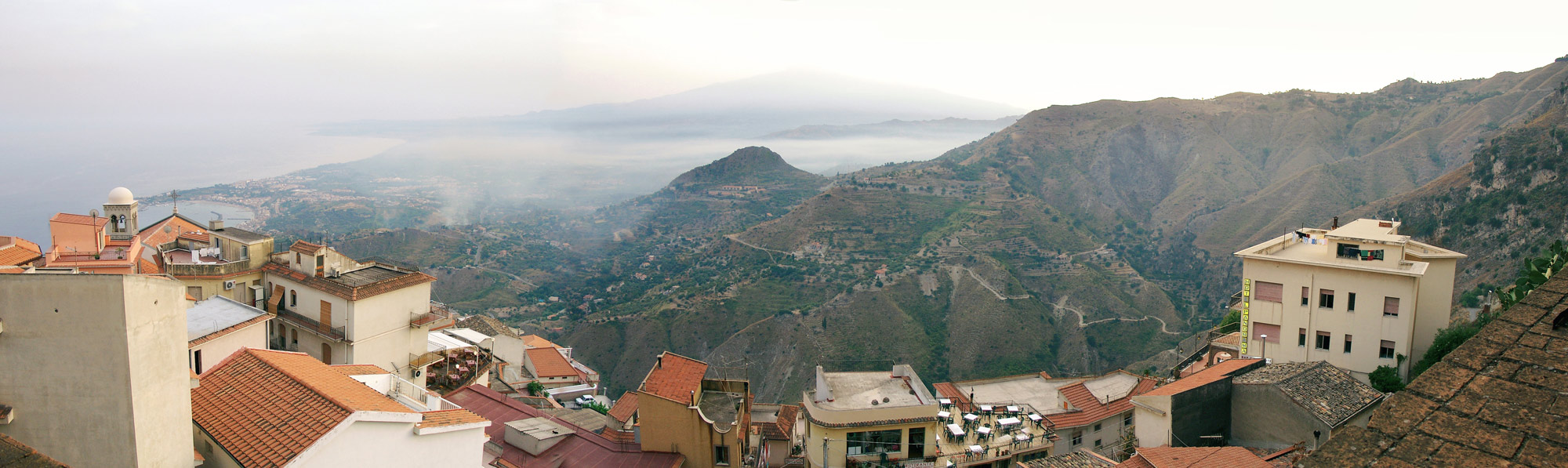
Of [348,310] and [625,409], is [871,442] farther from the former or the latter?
[348,310]

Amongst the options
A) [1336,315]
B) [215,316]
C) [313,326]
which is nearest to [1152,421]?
[1336,315]

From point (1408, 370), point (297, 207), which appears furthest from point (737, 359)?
point (297, 207)

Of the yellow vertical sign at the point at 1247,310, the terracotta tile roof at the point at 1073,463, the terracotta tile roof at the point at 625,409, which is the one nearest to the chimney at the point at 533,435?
the terracotta tile roof at the point at 625,409

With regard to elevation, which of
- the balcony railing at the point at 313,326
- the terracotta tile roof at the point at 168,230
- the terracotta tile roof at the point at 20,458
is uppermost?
the terracotta tile roof at the point at 20,458

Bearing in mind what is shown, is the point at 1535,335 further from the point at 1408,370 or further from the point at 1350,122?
the point at 1350,122

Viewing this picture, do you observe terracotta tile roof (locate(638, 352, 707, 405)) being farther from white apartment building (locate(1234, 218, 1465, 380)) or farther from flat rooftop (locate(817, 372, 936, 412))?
white apartment building (locate(1234, 218, 1465, 380))

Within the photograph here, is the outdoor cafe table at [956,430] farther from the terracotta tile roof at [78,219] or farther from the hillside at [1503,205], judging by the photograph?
the hillside at [1503,205]
